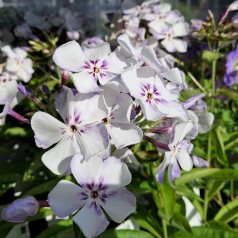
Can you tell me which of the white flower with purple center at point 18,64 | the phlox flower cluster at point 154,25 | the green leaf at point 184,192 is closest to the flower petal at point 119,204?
the green leaf at point 184,192

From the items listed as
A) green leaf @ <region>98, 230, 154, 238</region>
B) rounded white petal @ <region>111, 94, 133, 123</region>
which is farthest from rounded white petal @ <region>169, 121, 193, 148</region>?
green leaf @ <region>98, 230, 154, 238</region>

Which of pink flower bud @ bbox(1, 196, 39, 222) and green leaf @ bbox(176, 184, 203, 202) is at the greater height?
pink flower bud @ bbox(1, 196, 39, 222)

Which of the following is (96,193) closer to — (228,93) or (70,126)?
(70,126)

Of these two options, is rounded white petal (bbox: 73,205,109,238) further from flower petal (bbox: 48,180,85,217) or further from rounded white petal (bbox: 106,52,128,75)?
rounded white petal (bbox: 106,52,128,75)

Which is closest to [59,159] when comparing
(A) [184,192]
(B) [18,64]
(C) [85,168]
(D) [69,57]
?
(C) [85,168]

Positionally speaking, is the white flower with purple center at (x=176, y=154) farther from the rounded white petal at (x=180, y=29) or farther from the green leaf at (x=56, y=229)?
the rounded white petal at (x=180, y=29)

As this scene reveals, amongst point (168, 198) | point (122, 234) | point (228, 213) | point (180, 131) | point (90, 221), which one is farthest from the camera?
point (228, 213)
